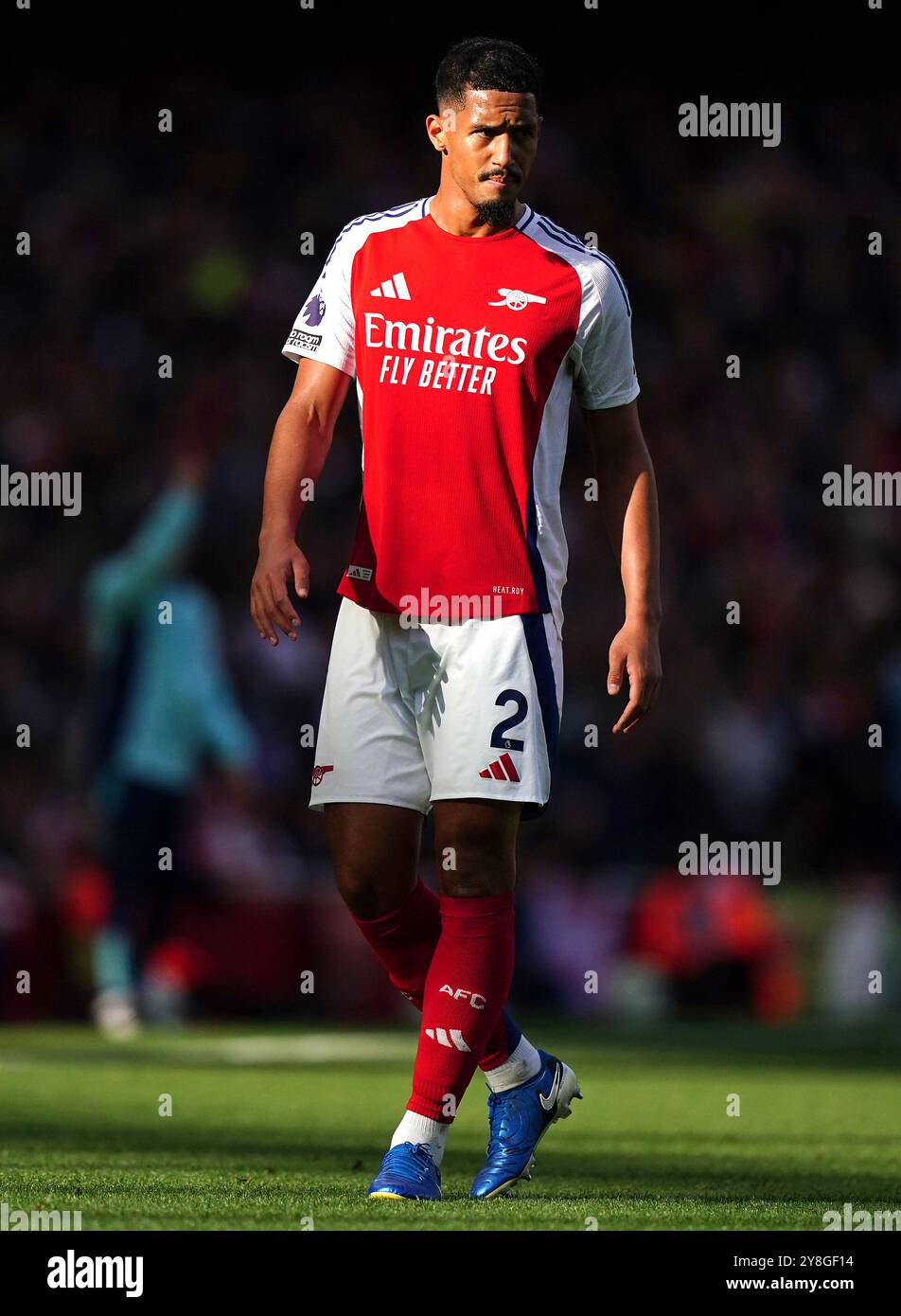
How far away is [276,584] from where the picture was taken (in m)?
4.52

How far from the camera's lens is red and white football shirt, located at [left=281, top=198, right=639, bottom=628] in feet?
14.9

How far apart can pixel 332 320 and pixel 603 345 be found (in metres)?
0.57

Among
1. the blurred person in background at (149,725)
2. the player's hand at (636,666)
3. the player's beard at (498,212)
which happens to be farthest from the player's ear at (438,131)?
the blurred person in background at (149,725)

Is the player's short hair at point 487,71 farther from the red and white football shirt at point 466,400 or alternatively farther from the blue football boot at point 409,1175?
the blue football boot at point 409,1175

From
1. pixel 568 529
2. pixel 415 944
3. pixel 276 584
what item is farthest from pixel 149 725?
pixel 276 584

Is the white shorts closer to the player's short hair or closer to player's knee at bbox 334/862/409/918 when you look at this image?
player's knee at bbox 334/862/409/918

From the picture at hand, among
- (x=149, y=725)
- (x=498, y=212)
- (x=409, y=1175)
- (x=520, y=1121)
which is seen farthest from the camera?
(x=149, y=725)

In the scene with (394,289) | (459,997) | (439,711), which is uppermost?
(394,289)

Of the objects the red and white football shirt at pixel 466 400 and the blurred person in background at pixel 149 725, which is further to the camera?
the blurred person in background at pixel 149 725

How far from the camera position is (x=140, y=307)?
1545 centimetres

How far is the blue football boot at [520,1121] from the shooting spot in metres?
4.58

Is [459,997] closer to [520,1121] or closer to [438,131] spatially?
[520,1121]

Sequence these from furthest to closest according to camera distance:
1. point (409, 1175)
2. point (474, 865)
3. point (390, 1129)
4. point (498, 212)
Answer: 1. point (390, 1129)
2. point (498, 212)
3. point (474, 865)
4. point (409, 1175)

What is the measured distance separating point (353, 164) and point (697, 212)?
2609 mm
